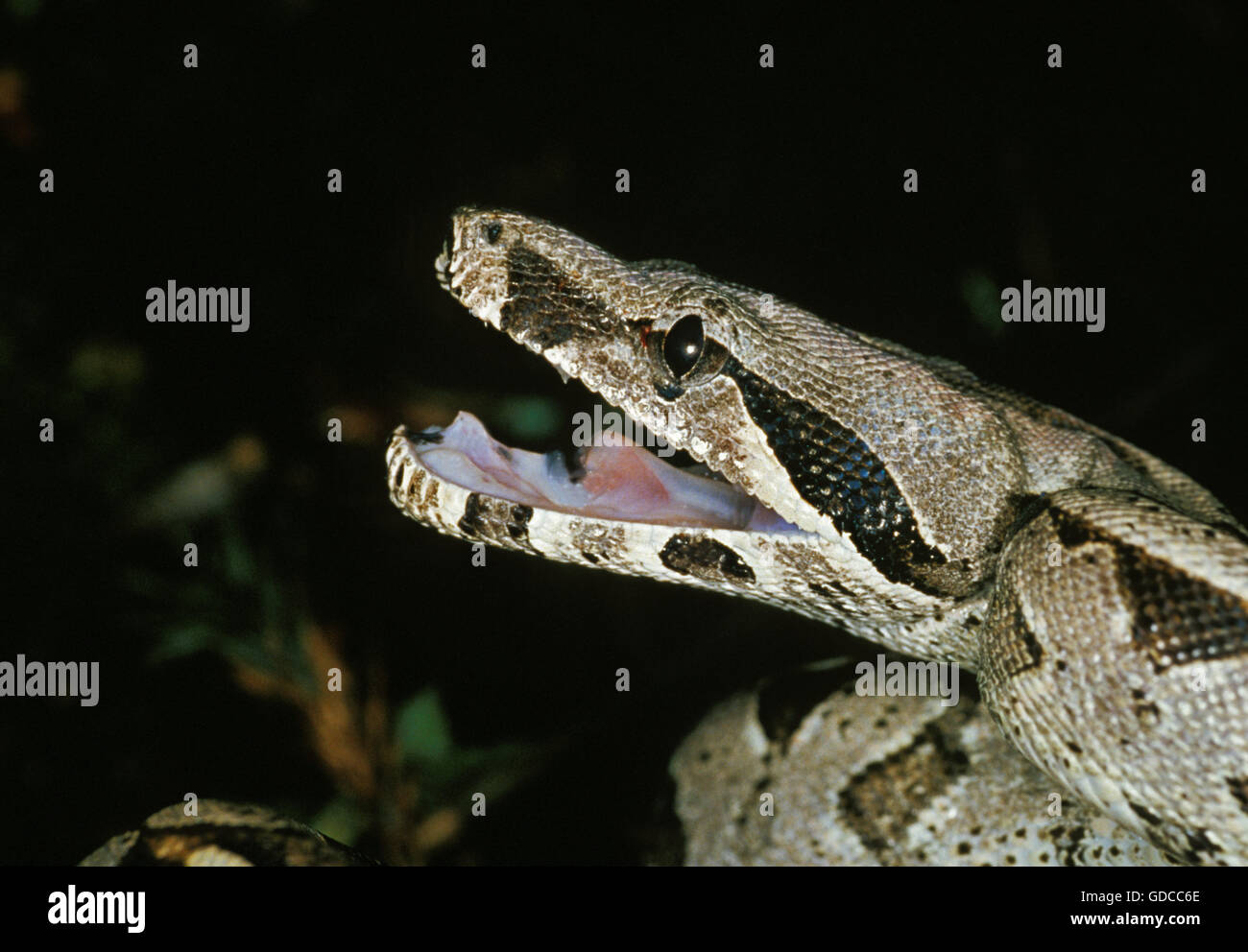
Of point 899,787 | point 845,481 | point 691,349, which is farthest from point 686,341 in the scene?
point 899,787

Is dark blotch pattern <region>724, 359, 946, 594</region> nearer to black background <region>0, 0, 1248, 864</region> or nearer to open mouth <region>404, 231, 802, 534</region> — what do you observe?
open mouth <region>404, 231, 802, 534</region>

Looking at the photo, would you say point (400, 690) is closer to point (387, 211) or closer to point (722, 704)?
point (722, 704)

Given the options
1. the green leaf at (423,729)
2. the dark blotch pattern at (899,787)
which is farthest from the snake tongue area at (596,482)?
the green leaf at (423,729)

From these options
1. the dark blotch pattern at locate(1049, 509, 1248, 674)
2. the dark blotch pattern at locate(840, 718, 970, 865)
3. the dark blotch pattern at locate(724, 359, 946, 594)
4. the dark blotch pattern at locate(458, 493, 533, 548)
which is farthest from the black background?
the dark blotch pattern at locate(1049, 509, 1248, 674)

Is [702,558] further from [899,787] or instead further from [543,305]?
[899,787]

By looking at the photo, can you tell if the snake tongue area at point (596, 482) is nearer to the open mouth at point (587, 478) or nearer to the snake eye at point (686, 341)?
the open mouth at point (587, 478)
